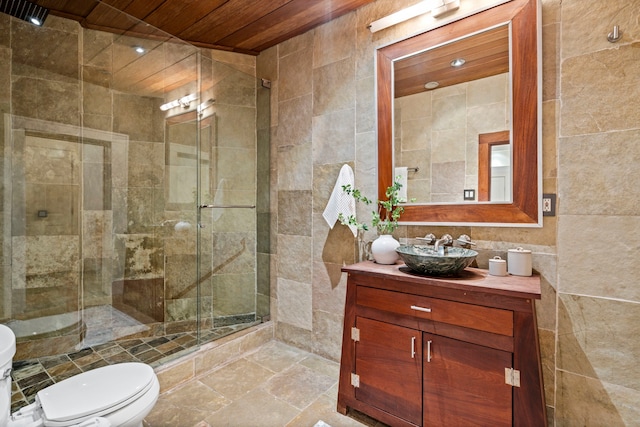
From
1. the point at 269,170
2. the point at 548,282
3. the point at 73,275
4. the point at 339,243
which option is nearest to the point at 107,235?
the point at 73,275

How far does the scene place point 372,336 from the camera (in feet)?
5.35

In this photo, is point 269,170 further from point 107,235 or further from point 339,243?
point 107,235

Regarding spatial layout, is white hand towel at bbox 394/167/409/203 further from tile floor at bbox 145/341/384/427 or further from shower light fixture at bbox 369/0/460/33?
tile floor at bbox 145/341/384/427

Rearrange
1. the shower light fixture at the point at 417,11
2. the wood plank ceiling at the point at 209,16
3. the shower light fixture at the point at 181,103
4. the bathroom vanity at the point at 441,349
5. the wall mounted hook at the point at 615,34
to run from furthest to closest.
A: the shower light fixture at the point at 181,103 → the wood plank ceiling at the point at 209,16 → the shower light fixture at the point at 417,11 → the wall mounted hook at the point at 615,34 → the bathroom vanity at the point at 441,349

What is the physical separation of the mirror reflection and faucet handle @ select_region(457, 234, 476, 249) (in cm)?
22

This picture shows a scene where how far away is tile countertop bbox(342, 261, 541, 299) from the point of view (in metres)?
1.25

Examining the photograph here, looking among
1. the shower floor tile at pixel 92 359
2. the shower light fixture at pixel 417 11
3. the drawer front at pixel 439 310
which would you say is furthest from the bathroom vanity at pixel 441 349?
the shower light fixture at pixel 417 11

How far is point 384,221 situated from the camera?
2041 mm

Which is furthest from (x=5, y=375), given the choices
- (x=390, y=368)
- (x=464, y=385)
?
(x=464, y=385)

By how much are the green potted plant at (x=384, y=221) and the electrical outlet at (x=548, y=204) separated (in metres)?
0.75

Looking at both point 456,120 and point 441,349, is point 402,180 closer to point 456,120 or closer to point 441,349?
point 456,120

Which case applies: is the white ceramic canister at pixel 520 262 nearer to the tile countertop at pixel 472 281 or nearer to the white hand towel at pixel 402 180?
the tile countertop at pixel 472 281

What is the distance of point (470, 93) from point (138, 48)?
2.54 metres

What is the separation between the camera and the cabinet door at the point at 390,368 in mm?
1490
